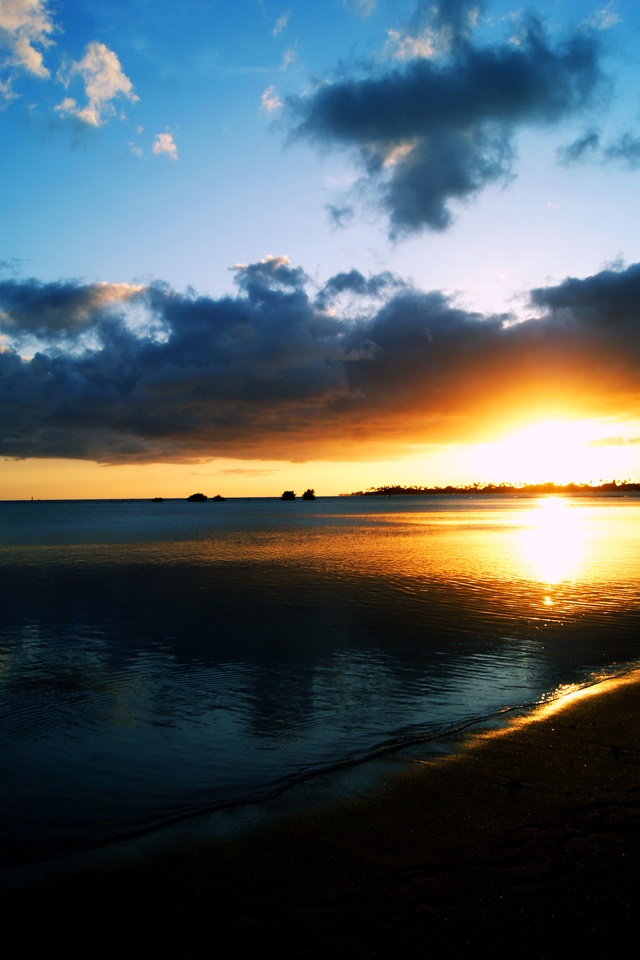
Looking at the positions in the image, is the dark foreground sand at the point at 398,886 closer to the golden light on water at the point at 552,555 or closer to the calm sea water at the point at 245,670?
the calm sea water at the point at 245,670

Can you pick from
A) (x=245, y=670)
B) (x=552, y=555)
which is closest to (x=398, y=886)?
(x=245, y=670)

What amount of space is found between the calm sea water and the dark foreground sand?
1.49 m

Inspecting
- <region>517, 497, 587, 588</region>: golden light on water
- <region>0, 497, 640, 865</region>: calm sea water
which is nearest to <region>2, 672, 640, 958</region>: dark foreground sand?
<region>0, 497, 640, 865</region>: calm sea water

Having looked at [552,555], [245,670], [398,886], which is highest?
[398,886]

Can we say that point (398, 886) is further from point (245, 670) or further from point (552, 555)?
point (552, 555)

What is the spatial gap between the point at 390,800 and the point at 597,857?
2469 mm

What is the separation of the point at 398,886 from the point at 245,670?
33.6ft

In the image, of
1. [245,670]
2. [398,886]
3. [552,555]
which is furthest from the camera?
[552,555]

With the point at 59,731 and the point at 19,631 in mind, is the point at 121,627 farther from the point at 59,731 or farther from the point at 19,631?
the point at 59,731

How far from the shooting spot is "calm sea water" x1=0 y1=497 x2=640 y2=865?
896cm

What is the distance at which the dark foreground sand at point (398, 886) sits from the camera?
5.13 meters

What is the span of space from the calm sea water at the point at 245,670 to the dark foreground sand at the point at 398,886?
58.6 inches

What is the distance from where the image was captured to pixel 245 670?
1567 cm

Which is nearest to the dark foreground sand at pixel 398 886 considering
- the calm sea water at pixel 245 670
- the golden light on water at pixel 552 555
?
the calm sea water at pixel 245 670
